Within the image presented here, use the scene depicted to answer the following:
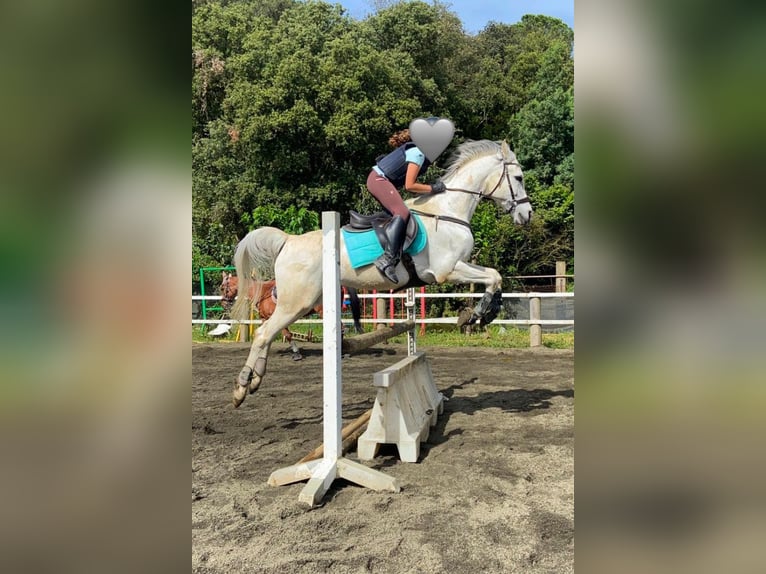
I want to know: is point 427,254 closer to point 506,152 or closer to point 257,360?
point 506,152

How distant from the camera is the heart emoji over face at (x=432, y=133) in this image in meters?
3.90

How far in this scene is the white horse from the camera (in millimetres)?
3975

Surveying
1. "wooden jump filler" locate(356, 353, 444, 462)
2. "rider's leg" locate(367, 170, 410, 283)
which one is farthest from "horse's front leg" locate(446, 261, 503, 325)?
"wooden jump filler" locate(356, 353, 444, 462)

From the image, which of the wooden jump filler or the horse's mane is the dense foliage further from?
the wooden jump filler

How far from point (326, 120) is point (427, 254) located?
1307 cm

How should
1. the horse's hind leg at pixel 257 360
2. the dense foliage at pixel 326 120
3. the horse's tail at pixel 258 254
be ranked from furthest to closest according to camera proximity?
the dense foliage at pixel 326 120, the horse's tail at pixel 258 254, the horse's hind leg at pixel 257 360

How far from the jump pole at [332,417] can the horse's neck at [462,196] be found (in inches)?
58.3

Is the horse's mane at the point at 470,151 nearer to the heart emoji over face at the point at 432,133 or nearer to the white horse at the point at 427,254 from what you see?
the white horse at the point at 427,254

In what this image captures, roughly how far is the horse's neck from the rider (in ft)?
0.64

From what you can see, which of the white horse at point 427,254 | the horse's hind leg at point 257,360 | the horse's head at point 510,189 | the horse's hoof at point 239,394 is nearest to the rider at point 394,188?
the white horse at point 427,254

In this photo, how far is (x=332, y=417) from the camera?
115 inches

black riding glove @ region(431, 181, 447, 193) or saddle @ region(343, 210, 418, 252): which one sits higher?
black riding glove @ region(431, 181, 447, 193)
